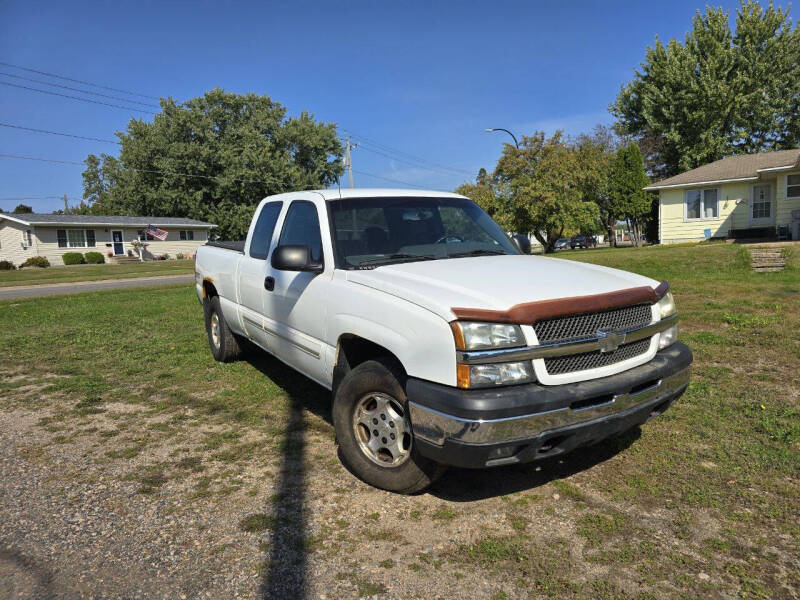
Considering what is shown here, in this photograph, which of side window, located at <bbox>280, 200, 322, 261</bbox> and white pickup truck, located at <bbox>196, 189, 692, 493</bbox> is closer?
white pickup truck, located at <bbox>196, 189, 692, 493</bbox>

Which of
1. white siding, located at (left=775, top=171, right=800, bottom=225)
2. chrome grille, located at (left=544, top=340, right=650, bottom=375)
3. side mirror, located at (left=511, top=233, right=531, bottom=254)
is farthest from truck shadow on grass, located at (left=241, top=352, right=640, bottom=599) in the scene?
white siding, located at (left=775, top=171, right=800, bottom=225)

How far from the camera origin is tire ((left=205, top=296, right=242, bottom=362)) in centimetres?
615

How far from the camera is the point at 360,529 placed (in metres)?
2.86

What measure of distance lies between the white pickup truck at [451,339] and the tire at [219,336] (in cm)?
188

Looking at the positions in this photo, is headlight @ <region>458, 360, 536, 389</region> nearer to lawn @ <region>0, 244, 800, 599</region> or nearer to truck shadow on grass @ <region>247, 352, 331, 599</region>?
lawn @ <region>0, 244, 800, 599</region>

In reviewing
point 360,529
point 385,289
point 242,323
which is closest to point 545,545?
point 360,529

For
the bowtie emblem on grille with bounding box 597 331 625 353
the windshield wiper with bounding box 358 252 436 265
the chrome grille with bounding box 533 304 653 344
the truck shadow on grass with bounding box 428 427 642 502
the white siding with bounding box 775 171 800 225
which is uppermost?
the white siding with bounding box 775 171 800 225

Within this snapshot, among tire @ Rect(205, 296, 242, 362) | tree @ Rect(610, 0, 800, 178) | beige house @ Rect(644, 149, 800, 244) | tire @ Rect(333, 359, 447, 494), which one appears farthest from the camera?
tree @ Rect(610, 0, 800, 178)

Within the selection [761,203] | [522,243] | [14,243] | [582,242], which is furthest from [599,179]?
[14,243]

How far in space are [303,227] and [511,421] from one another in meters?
2.49

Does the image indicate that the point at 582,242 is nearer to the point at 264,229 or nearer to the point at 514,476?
the point at 264,229

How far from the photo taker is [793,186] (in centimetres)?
2208

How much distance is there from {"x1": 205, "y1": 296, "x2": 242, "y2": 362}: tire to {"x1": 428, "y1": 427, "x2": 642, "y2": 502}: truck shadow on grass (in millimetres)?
3530

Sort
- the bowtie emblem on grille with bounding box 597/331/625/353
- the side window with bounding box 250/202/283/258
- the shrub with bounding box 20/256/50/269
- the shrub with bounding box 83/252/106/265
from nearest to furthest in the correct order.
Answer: the bowtie emblem on grille with bounding box 597/331/625/353 → the side window with bounding box 250/202/283/258 → the shrub with bounding box 20/256/50/269 → the shrub with bounding box 83/252/106/265
